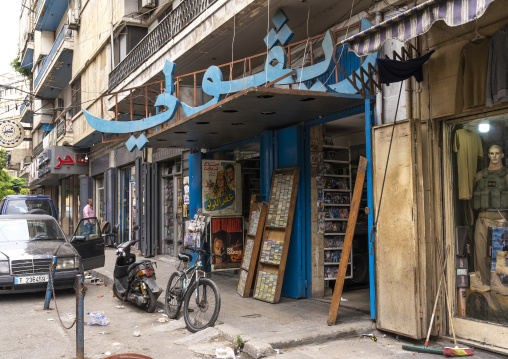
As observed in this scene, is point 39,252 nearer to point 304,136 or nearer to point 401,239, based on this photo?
point 304,136

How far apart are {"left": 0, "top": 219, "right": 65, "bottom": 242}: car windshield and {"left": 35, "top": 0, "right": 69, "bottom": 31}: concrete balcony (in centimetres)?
1940

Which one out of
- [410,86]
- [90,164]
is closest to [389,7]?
[410,86]

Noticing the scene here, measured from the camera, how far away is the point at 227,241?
11.0 meters

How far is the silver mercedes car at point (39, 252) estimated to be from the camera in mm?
9102

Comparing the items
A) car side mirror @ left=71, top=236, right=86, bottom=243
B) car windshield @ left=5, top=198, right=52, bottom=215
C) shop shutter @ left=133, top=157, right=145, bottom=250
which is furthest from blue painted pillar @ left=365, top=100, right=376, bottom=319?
car windshield @ left=5, top=198, right=52, bottom=215

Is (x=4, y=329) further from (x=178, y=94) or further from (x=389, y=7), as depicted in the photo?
(x=389, y=7)

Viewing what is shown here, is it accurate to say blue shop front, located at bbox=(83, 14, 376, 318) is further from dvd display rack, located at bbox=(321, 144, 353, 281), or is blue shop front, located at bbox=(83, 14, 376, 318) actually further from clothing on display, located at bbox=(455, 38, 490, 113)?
clothing on display, located at bbox=(455, 38, 490, 113)

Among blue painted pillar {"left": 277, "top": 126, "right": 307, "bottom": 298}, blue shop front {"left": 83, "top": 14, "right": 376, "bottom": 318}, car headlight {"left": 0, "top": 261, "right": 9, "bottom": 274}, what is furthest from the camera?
car headlight {"left": 0, "top": 261, "right": 9, "bottom": 274}

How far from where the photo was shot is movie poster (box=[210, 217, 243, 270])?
427 inches

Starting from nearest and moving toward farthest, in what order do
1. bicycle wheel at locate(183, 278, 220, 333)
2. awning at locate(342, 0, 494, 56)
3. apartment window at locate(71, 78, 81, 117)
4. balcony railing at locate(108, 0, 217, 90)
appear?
Answer: awning at locate(342, 0, 494, 56) < bicycle wheel at locate(183, 278, 220, 333) < balcony railing at locate(108, 0, 217, 90) < apartment window at locate(71, 78, 81, 117)

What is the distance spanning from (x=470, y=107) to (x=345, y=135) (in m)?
4.23

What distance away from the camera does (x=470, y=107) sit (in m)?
5.69

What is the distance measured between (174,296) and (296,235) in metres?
2.31

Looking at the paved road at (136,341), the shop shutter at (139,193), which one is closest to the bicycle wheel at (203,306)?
the paved road at (136,341)
